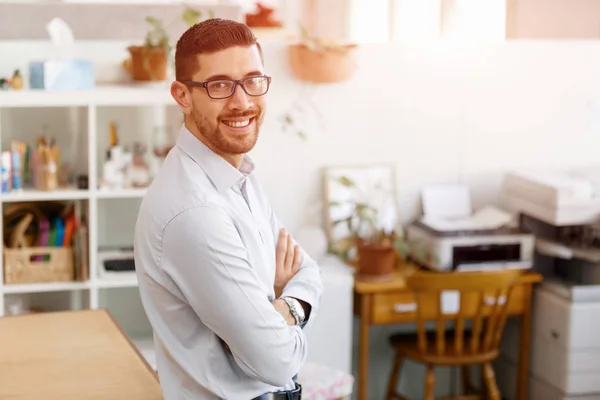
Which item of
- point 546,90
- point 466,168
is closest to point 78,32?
point 466,168

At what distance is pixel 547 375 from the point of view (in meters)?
4.23

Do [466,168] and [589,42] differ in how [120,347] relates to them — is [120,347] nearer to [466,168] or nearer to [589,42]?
[466,168]

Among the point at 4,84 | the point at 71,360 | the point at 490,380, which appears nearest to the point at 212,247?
the point at 71,360

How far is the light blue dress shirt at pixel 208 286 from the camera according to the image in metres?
1.68

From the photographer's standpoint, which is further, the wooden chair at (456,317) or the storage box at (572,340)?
the storage box at (572,340)

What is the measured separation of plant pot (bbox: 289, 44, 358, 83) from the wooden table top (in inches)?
33.5

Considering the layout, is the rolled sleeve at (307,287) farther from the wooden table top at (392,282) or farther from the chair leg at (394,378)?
the chair leg at (394,378)

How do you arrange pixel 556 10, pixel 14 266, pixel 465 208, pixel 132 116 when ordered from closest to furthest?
pixel 14 266
pixel 132 116
pixel 465 208
pixel 556 10

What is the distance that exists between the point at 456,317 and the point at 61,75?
6.04ft

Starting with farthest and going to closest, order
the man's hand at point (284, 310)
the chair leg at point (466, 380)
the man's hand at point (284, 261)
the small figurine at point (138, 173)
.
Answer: the chair leg at point (466, 380) → the small figurine at point (138, 173) → the man's hand at point (284, 261) → the man's hand at point (284, 310)

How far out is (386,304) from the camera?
4043mm

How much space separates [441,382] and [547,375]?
58cm

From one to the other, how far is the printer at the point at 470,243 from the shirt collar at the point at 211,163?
94.9 inches

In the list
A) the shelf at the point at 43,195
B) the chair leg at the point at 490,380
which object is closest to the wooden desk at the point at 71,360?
the shelf at the point at 43,195
